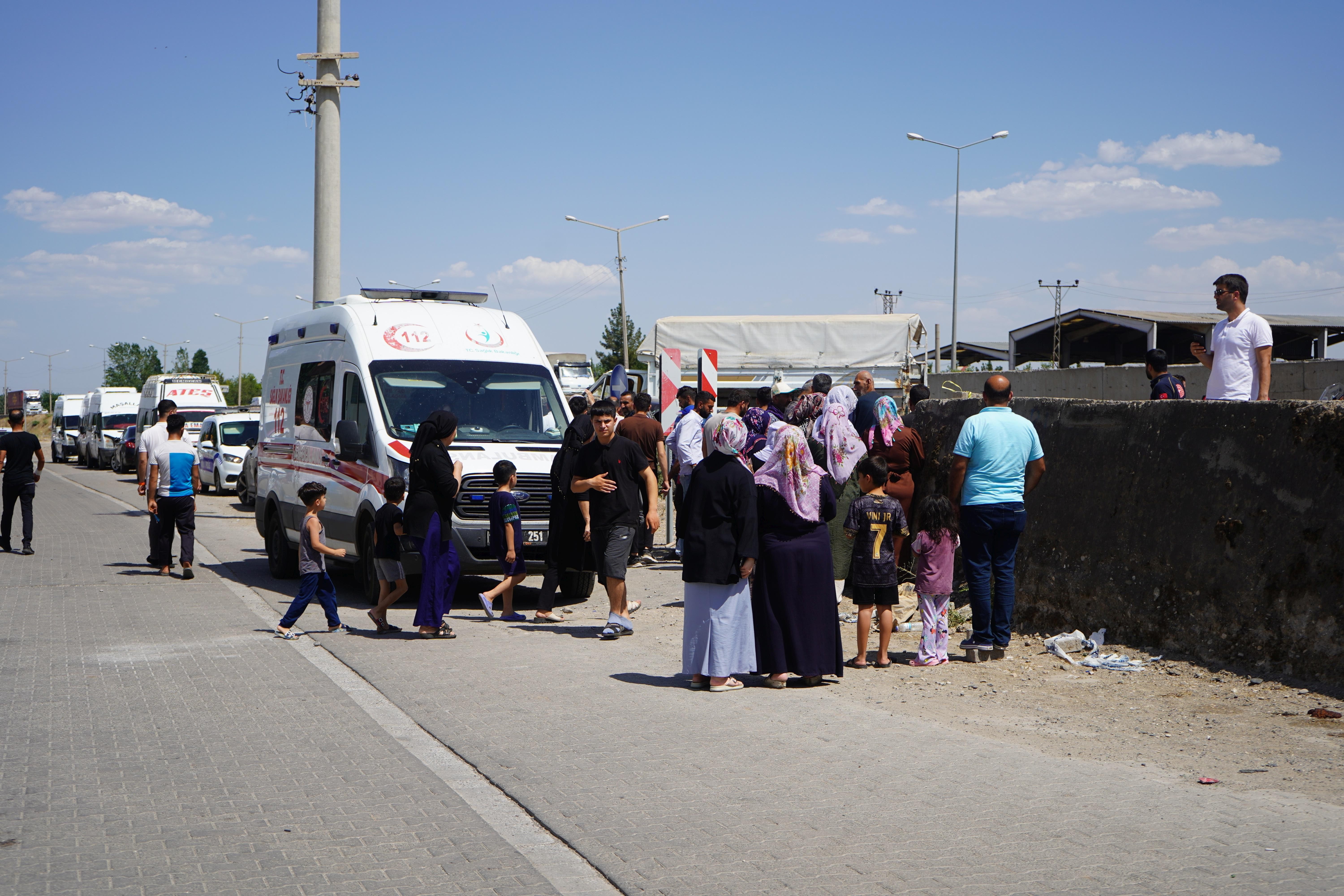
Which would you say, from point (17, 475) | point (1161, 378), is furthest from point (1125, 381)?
point (17, 475)

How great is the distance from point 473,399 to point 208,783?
6595 mm

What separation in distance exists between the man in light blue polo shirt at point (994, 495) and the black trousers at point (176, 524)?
8.99 m

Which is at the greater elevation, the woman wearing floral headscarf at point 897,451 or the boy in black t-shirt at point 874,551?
the woman wearing floral headscarf at point 897,451

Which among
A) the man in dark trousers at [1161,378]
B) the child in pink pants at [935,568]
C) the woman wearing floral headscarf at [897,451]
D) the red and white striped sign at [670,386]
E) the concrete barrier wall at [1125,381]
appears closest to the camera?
the child in pink pants at [935,568]

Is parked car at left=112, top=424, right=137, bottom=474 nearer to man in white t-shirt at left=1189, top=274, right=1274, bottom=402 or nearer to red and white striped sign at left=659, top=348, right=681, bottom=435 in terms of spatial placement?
red and white striped sign at left=659, top=348, right=681, bottom=435

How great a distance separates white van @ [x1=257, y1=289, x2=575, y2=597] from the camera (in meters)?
11.0

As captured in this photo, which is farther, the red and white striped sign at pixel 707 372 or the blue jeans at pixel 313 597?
the red and white striped sign at pixel 707 372

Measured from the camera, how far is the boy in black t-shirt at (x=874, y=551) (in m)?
8.19

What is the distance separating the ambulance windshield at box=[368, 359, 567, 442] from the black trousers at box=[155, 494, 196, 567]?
348 cm

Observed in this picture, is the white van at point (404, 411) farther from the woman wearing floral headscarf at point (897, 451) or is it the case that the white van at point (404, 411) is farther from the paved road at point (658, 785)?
the woman wearing floral headscarf at point (897, 451)

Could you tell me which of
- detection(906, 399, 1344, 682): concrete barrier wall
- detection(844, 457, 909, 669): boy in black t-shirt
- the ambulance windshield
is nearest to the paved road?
detection(844, 457, 909, 669): boy in black t-shirt

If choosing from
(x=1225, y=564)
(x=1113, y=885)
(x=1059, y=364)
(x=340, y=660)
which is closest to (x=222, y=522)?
(x=340, y=660)

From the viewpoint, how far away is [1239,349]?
834 cm

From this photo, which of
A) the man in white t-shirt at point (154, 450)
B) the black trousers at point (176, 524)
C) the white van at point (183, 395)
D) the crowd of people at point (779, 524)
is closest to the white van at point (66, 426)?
the white van at point (183, 395)
